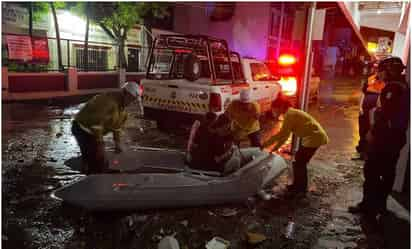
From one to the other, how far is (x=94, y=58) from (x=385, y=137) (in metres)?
17.0

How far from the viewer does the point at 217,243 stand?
3666 millimetres

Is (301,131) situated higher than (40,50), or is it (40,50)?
(40,50)

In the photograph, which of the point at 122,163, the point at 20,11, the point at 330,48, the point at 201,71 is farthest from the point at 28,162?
the point at 330,48

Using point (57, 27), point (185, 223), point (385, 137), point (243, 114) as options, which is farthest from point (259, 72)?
point (57, 27)

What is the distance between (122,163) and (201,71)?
3.97 metres

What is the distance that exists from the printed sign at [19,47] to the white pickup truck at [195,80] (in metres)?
7.99

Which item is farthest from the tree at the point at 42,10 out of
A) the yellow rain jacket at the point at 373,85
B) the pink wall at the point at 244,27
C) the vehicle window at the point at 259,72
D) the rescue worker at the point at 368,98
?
the yellow rain jacket at the point at 373,85

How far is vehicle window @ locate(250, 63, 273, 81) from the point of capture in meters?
9.33

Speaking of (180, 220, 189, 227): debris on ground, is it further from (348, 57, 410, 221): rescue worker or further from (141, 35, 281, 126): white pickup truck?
(141, 35, 281, 126): white pickup truck

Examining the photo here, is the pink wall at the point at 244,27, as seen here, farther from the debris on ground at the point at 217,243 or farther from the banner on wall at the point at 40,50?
the debris on ground at the point at 217,243

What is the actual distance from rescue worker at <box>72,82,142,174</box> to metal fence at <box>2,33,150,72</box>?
11.6 metres

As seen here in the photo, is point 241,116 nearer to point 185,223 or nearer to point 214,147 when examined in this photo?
point 214,147

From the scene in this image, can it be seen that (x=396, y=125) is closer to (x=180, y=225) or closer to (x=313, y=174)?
(x=313, y=174)

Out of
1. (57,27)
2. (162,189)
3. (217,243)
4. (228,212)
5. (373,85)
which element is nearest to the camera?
(217,243)
